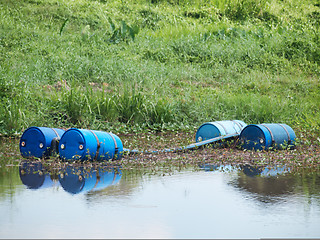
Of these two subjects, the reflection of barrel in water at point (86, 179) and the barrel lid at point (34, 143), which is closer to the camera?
the reflection of barrel in water at point (86, 179)

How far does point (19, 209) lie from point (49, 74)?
1100cm

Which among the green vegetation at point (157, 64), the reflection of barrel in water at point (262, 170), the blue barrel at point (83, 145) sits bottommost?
the reflection of barrel in water at point (262, 170)

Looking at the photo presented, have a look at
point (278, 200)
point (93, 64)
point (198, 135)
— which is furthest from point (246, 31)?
point (278, 200)

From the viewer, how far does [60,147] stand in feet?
29.5

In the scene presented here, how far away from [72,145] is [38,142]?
2.68ft

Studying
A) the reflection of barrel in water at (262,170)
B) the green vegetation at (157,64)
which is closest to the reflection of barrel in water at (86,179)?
the reflection of barrel in water at (262,170)

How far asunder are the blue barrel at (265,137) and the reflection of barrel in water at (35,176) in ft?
13.8

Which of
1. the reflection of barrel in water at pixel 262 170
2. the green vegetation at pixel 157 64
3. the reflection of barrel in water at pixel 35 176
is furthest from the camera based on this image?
the green vegetation at pixel 157 64

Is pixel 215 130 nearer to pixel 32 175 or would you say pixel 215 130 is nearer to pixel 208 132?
pixel 208 132

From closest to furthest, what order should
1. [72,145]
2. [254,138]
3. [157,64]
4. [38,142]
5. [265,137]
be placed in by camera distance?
1. [72,145]
2. [38,142]
3. [265,137]
4. [254,138]
5. [157,64]

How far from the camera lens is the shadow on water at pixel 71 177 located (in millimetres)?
7203

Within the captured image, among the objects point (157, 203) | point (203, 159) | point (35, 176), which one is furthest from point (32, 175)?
point (203, 159)

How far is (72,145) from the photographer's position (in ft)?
29.2

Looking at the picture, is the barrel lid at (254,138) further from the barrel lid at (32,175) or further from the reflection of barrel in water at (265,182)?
the barrel lid at (32,175)
